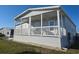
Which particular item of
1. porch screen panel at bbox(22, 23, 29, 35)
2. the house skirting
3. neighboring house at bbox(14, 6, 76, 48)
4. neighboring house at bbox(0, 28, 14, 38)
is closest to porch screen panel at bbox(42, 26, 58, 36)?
neighboring house at bbox(14, 6, 76, 48)

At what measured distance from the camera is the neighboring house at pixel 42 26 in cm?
462

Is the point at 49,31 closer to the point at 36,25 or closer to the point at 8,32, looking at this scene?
the point at 36,25

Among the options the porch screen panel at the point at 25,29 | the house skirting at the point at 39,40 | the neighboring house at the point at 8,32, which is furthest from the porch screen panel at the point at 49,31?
the neighboring house at the point at 8,32

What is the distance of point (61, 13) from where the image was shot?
470cm

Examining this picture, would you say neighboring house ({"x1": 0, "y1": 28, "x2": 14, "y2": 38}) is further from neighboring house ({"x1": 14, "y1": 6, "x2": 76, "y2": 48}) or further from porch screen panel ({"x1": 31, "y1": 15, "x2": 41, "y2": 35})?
porch screen panel ({"x1": 31, "y1": 15, "x2": 41, "y2": 35})

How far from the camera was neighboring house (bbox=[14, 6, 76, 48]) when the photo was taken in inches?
182

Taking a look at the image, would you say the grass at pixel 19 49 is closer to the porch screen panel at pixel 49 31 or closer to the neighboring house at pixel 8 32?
the neighboring house at pixel 8 32

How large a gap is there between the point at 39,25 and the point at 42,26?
2.9 inches

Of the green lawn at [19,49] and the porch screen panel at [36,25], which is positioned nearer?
the green lawn at [19,49]

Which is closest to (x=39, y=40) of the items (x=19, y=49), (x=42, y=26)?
(x=42, y=26)

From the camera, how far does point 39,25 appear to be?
475 cm

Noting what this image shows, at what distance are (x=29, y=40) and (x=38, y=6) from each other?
0.80 meters

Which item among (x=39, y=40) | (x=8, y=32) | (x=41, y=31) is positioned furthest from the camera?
(x=41, y=31)
